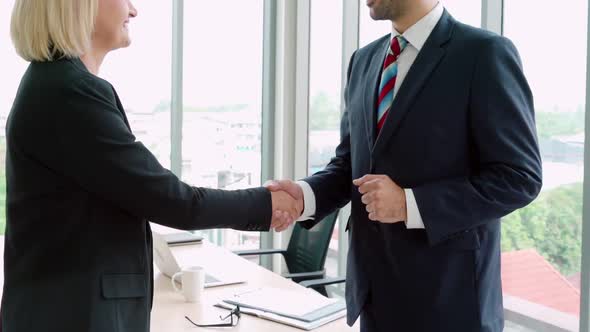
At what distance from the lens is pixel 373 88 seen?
1.74 meters

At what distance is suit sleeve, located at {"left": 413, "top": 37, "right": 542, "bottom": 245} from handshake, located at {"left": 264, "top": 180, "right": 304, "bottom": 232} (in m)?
0.60

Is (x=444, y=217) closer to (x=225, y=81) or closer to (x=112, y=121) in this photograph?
(x=112, y=121)

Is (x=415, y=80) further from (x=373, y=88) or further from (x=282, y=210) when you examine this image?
(x=282, y=210)

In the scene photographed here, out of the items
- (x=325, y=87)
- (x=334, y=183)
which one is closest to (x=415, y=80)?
(x=334, y=183)

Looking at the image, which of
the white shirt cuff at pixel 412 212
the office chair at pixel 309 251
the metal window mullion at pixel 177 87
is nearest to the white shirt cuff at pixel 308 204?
the white shirt cuff at pixel 412 212

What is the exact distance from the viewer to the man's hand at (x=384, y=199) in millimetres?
1526

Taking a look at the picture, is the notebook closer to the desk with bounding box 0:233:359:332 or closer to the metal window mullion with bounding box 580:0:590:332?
the desk with bounding box 0:233:359:332

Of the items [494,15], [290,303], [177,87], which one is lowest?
[290,303]

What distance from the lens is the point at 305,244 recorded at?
3.55 meters

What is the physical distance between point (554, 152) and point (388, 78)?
1688mm

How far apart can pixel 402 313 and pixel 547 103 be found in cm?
187

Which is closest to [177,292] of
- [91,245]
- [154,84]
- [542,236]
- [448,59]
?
[91,245]

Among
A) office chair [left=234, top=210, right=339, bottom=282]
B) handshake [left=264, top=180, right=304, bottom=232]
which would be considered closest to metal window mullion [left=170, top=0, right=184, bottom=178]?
office chair [left=234, top=210, right=339, bottom=282]

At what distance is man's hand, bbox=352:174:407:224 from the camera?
1.53 m
